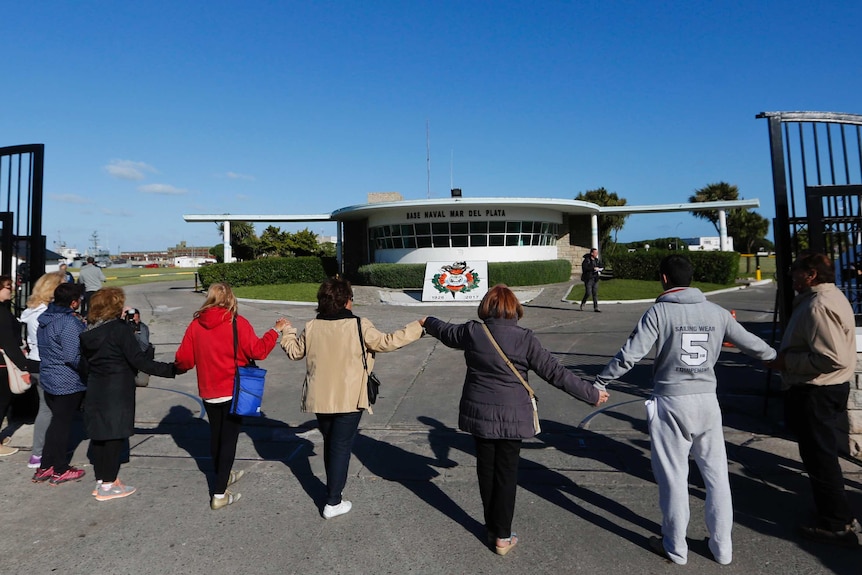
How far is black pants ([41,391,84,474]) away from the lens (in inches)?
178

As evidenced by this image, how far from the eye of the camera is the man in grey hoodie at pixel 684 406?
3100 mm

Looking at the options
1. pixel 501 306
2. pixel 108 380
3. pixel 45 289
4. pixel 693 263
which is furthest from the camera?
Answer: pixel 693 263

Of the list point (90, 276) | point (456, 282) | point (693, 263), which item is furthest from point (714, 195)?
point (90, 276)

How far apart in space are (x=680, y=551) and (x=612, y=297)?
55.6 feet

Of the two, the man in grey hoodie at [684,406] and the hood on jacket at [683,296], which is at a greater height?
the hood on jacket at [683,296]

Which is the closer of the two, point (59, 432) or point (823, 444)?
point (823, 444)

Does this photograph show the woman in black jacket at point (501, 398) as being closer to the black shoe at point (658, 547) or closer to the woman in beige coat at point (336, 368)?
the woman in beige coat at point (336, 368)

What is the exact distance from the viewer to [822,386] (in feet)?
11.4

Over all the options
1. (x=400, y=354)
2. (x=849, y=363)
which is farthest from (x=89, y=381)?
(x=400, y=354)

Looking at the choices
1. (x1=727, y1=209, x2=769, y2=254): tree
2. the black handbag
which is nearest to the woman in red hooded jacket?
the black handbag

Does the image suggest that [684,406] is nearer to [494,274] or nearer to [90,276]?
[90,276]

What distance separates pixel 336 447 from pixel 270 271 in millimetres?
27346

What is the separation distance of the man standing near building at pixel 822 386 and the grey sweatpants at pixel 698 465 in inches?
30.7

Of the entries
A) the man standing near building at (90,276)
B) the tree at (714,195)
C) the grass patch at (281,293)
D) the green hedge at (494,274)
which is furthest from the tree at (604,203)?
the man standing near building at (90,276)
